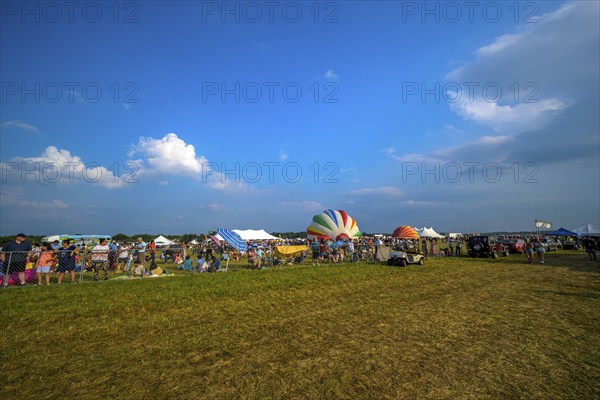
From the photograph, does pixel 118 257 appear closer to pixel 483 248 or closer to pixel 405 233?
pixel 483 248

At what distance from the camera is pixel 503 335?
6.82 metres

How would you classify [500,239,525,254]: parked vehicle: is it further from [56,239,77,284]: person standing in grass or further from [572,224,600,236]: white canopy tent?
[56,239,77,284]: person standing in grass

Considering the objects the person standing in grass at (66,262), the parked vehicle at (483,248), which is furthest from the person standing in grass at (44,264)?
the parked vehicle at (483,248)

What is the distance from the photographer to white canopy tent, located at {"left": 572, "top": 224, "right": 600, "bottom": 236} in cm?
4238

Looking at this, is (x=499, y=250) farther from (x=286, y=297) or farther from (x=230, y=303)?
(x=230, y=303)

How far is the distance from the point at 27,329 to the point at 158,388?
5.46 meters

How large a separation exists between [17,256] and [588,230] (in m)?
62.2

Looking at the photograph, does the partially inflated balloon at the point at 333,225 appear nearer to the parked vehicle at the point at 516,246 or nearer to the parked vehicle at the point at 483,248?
the parked vehicle at the point at 483,248

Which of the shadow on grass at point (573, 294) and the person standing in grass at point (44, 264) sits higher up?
the person standing in grass at point (44, 264)

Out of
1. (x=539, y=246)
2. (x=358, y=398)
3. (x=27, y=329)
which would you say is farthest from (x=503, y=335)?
(x=539, y=246)

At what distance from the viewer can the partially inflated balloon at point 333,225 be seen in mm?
44625

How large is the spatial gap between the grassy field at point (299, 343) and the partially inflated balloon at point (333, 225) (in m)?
32.3

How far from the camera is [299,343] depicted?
6.43m

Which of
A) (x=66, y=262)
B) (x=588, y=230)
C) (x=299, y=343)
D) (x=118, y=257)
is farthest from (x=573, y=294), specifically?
(x=588, y=230)
